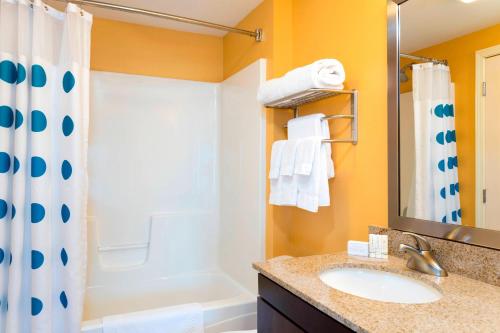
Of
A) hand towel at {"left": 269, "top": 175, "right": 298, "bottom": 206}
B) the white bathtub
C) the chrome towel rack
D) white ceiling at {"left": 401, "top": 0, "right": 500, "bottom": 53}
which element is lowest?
the white bathtub

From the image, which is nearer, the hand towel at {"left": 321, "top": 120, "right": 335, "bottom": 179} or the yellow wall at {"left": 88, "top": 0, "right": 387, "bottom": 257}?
the yellow wall at {"left": 88, "top": 0, "right": 387, "bottom": 257}

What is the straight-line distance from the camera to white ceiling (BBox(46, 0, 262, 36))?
2.26m

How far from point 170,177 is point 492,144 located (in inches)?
84.8

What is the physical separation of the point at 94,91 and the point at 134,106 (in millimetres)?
289

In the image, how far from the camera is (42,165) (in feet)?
5.32

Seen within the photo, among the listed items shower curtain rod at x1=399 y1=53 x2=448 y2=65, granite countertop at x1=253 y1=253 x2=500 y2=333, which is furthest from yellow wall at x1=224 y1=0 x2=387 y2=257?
granite countertop at x1=253 y1=253 x2=500 y2=333

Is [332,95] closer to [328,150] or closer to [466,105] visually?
[328,150]

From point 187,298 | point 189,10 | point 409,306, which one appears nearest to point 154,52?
point 189,10

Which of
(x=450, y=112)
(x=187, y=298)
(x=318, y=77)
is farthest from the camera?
(x=187, y=298)

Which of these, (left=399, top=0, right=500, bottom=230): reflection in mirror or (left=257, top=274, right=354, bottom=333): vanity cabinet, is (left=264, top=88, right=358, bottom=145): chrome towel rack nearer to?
(left=399, top=0, right=500, bottom=230): reflection in mirror

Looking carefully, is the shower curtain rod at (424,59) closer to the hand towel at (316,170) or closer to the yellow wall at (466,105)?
the yellow wall at (466,105)

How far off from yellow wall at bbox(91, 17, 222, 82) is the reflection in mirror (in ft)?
5.88

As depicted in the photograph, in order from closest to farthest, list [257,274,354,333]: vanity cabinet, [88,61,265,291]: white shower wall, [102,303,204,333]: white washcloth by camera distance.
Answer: [257,274,354,333]: vanity cabinet
[102,303,204,333]: white washcloth
[88,61,265,291]: white shower wall

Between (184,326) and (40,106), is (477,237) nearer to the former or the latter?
(184,326)
